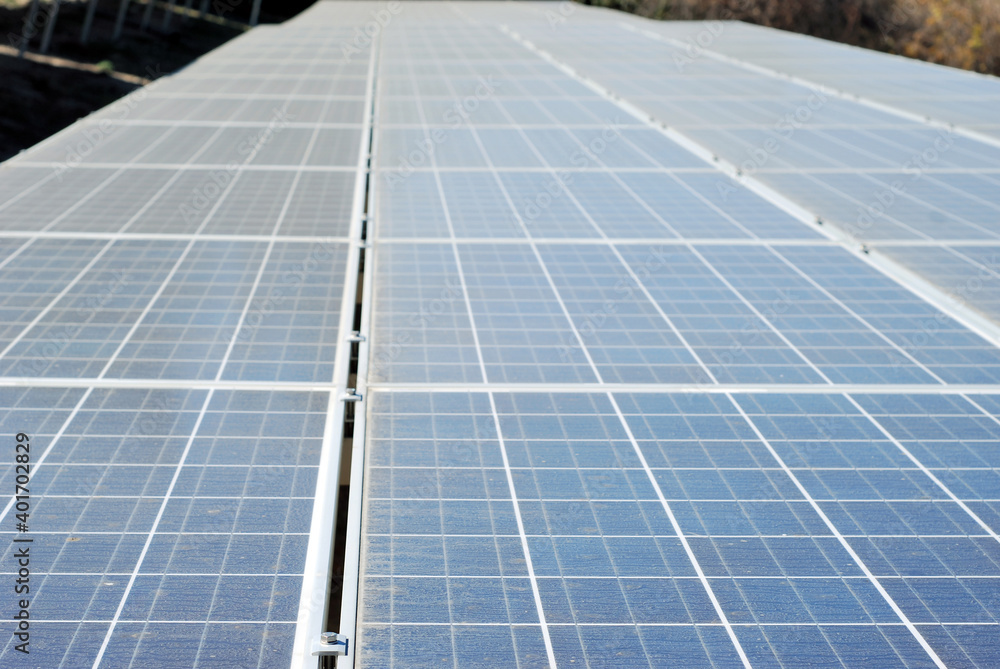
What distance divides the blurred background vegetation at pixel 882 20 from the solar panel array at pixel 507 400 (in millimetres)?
32332

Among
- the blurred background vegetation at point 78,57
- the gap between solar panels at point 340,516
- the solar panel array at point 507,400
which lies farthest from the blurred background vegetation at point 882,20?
the gap between solar panels at point 340,516

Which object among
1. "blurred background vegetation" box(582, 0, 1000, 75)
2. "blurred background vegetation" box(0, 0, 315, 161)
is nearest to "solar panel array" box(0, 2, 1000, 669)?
"blurred background vegetation" box(0, 0, 315, 161)

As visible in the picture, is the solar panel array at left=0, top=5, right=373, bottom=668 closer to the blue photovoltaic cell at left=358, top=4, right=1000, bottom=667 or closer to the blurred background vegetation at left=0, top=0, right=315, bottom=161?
the blue photovoltaic cell at left=358, top=4, right=1000, bottom=667

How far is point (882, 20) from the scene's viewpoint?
44.2 meters

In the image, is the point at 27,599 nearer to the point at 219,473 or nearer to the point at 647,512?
the point at 219,473

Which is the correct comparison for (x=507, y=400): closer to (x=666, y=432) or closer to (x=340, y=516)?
(x=666, y=432)

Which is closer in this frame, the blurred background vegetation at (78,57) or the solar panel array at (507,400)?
the solar panel array at (507,400)

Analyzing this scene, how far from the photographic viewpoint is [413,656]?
331 centimetres

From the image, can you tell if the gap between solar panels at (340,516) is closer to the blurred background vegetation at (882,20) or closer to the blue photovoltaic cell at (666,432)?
the blue photovoltaic cell at (666,432)

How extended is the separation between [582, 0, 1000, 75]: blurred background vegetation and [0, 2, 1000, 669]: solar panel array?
106 feet

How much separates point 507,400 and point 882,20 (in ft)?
157

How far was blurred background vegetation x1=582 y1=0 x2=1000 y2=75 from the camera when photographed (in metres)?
37.8

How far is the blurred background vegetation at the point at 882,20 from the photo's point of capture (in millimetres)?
37812

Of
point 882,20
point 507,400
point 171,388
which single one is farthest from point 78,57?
point 882,20
